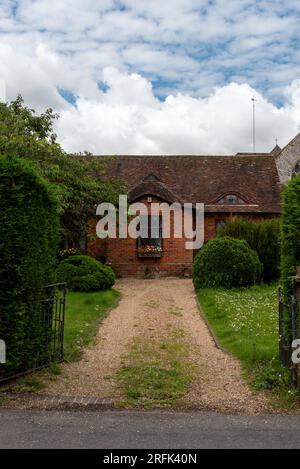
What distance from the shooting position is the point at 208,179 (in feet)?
101

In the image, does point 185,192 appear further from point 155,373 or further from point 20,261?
point 20,261

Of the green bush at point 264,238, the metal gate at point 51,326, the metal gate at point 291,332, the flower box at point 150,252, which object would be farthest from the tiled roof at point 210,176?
the metal gate at point 291,332

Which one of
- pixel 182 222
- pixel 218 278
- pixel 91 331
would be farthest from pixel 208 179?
pixel 91 331

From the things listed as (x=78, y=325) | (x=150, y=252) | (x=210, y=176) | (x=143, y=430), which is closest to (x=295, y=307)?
(x=143, y=430)

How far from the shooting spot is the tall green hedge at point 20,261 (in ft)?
23.9

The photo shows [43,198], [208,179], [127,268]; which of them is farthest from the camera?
[208,179]

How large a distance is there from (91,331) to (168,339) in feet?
5.85

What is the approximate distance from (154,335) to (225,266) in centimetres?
798

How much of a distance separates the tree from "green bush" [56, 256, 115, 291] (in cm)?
217

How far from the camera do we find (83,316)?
13531 millimetres

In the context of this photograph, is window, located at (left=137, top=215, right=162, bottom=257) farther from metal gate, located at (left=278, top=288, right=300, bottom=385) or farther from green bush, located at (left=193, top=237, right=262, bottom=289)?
metal gate, located at (left=278, top=288, right=300, bottom=385)

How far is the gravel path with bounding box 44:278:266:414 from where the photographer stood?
7.00 metres

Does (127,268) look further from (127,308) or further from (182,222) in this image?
(127,308)

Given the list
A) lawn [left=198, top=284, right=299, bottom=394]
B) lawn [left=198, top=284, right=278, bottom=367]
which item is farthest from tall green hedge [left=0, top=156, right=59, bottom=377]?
lawn [left=198, top=284, right=278, bottom=367]
